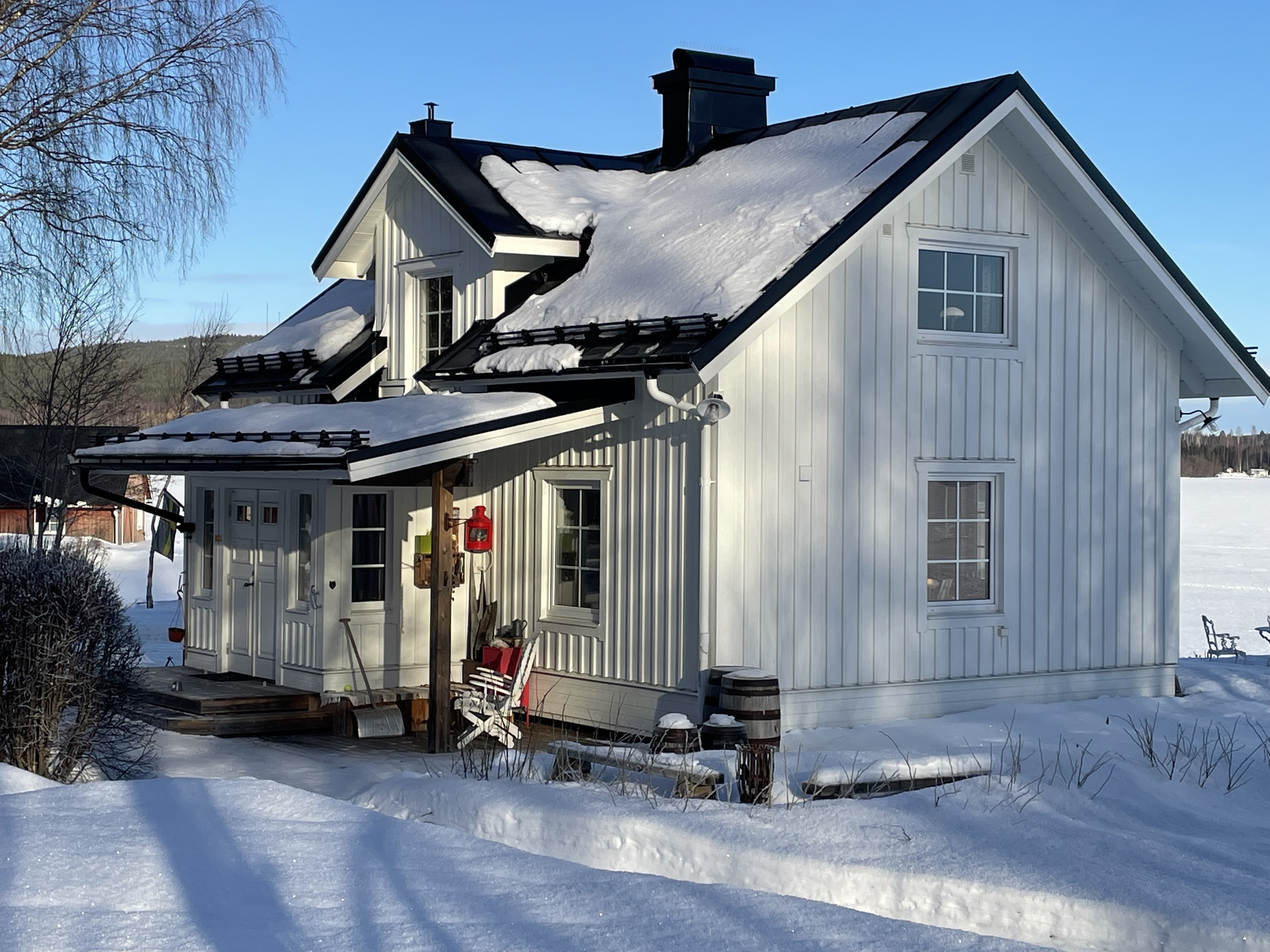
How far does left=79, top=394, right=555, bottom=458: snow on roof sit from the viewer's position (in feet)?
40.0

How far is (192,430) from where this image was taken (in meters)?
15.0

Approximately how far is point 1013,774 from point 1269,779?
6.49 feet

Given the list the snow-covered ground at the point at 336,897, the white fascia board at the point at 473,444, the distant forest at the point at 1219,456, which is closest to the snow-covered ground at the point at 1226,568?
the white fascia board at the point at 473,444

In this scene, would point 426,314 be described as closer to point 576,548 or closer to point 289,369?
point 289,369

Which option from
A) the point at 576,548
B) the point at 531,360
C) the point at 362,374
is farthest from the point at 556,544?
the point at 362,374

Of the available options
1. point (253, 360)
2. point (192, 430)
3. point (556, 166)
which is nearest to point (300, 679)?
point (192, 430)

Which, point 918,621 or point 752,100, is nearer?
point 918,621

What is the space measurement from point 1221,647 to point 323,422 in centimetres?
1346

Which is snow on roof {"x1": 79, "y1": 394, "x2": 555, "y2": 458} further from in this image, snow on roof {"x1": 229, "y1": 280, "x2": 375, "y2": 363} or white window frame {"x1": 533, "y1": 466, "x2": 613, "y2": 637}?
snow on roof {"x1": 229, "y1": 280, "x2": 375, "y2": 363}

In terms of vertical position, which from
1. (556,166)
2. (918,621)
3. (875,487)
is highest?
(556,166)

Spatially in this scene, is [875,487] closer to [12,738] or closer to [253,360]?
[12,738]

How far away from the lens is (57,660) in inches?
388

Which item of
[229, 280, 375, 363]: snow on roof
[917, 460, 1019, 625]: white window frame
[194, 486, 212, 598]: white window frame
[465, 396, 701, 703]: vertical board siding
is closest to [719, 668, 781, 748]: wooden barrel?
[465, 396, 701, 703]: vertical board siding

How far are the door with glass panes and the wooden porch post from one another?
2.78 m
